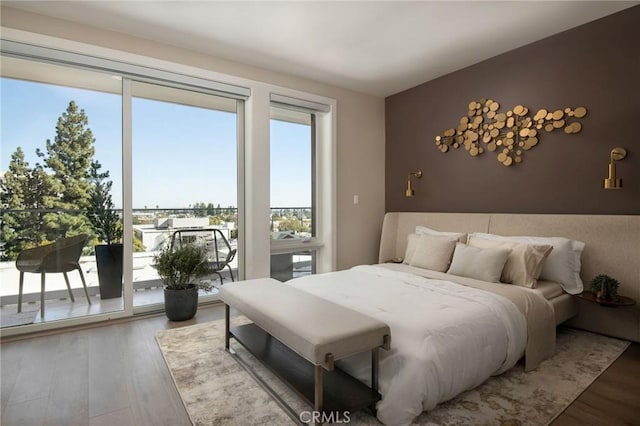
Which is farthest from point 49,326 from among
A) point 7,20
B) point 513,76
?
point 513,76

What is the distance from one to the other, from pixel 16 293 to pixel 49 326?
406mm

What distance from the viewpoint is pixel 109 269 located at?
330 centimetres

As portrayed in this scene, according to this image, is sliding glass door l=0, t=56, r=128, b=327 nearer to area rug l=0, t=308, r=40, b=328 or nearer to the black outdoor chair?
area rug l=0, t=308, r=40, b=328

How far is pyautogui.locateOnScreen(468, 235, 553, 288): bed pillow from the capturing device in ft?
8.84

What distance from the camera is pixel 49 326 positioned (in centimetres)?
294

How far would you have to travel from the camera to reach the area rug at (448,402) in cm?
174

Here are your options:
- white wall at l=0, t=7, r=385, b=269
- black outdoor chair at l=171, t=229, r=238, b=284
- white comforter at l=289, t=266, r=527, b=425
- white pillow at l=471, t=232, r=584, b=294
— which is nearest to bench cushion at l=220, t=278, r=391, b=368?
white comforter at l=289, t=266, r=527, b=425

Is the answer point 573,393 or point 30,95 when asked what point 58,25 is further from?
point 573,393

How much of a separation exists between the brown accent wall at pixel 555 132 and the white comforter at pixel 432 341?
150 cm

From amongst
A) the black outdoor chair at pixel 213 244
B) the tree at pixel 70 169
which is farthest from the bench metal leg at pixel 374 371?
the tree at pixel 70 169

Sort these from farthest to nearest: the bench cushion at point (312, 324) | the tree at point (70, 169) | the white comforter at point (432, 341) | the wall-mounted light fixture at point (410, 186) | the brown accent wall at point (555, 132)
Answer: the wall-mounted light fixture at point (410, 186) → the tree at point (70, 169) → the brown accent wall at point (555, 132) → the white comforter at point (432, 341) → the bench cushion at point (312, 324)

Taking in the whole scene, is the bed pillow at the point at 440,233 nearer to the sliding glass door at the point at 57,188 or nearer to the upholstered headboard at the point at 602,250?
the upholstered headboard at the point at 602,250

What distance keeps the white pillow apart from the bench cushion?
2048 millimetres

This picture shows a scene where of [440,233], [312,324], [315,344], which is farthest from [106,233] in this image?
[440,233]
